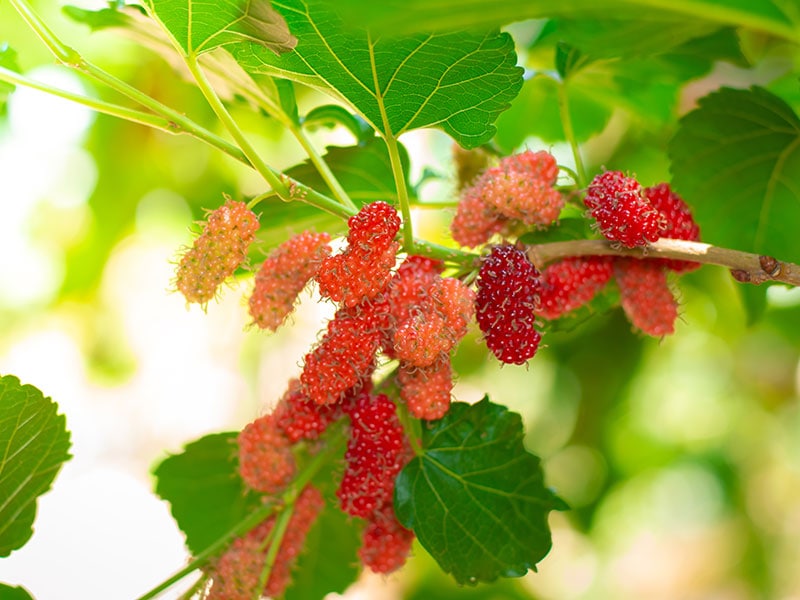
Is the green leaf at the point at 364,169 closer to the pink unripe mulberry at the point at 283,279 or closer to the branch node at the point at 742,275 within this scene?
the pink unripe mulberry at the point at 283,279

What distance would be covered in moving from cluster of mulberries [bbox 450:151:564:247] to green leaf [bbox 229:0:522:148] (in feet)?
0.23

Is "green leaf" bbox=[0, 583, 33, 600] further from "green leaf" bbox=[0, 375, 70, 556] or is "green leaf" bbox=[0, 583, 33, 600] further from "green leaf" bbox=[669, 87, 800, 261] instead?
"green leaf" bbox=[669, 87, 800, 261]

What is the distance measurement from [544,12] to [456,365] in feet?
4.81

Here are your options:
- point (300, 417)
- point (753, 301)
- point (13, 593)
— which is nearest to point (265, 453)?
point (300, 417)

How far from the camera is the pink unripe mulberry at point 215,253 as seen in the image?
671 mm

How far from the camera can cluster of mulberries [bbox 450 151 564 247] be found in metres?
0.78

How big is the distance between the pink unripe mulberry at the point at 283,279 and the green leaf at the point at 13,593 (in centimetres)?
36

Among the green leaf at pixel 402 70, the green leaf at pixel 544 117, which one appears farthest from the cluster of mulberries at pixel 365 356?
the green leaf at pixel 544 117

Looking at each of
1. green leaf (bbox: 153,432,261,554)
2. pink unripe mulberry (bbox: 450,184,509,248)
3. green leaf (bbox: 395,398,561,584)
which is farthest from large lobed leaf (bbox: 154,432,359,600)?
pink unripe mulberry (bbox: 450,184,509,248)

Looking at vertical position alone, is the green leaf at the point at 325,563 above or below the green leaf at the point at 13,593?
below

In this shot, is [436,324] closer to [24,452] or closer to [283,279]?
[283,279]

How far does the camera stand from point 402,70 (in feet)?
2.21

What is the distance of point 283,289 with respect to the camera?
2.42 feet

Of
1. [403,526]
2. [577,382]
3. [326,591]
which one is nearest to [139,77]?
[577,382]
